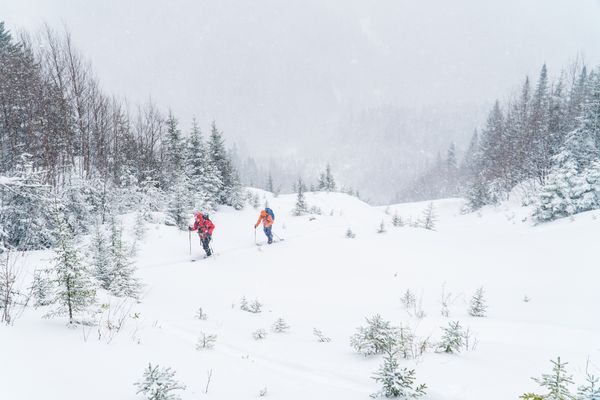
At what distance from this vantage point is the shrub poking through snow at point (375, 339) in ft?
12.8

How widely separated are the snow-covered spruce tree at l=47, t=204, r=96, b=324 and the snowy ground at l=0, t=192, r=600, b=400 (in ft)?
1.02

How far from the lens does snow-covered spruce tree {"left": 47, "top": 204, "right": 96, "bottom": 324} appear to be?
13.4 feet

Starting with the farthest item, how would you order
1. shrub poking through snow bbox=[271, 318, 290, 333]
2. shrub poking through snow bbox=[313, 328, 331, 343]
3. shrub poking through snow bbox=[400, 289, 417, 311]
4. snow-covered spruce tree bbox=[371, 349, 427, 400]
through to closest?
shrub poking through snow bbox=[400, 289, 417, 311] < shrub poking through snow bbox=[271, 318, 290, 333] < shrub poking through snow bbox=[313, 328, 331, 343] < snow-covered spruce tree bbox=[371, 349, 427, 400]

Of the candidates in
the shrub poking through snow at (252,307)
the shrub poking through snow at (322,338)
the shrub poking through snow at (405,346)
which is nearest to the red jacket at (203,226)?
the shrub poking through snow at (252,307)

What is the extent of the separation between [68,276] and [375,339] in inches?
158

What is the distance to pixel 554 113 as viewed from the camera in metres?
36.8

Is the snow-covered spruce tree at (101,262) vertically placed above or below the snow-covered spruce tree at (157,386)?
above

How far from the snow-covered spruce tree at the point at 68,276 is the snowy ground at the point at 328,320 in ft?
1.02

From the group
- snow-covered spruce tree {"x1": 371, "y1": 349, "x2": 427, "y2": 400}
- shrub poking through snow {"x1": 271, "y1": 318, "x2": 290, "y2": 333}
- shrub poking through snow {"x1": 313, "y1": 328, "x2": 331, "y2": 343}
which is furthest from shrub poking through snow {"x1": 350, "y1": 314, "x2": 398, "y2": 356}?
shrub poking through snow {"x1": 271, "y1": 318, "x2": 290, "y2": 333}

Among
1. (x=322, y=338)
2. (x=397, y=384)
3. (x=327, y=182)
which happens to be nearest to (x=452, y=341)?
(x=397, y=384)

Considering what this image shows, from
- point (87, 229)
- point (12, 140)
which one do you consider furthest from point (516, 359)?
point (12, 140)

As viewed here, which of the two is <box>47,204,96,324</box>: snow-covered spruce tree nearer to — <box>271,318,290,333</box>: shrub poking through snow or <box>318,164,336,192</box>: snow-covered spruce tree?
<box>271,318,290,333</box>: shrub poking through snow

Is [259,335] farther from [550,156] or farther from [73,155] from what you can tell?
[550,156]

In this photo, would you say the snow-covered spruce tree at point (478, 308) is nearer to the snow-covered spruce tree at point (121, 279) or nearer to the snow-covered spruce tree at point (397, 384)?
the snow-covered spruce tree at point (397, 384)
